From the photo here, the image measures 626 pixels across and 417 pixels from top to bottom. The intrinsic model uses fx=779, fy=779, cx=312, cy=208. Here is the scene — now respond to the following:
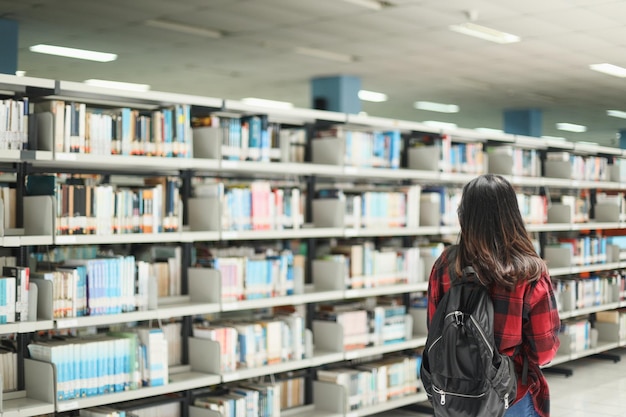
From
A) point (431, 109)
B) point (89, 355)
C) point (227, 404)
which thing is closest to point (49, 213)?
point (89, 355)

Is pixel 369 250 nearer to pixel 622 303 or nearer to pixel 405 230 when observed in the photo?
pixel 405 230

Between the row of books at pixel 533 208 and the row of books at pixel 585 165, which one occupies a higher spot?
the row of books at pixel 585 165

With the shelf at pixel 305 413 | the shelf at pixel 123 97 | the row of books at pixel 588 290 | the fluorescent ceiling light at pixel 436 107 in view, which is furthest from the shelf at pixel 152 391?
the fluorescent ceiling light at pixel 436 107

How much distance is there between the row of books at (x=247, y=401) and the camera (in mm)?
4789

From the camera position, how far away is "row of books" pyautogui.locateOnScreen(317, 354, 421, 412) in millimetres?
5562

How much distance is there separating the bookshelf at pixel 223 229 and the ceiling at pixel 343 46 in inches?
47.5

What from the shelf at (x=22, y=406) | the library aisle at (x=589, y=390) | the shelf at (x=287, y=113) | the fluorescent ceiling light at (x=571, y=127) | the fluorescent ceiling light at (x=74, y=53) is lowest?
the library aisle at (x=589, y=390)

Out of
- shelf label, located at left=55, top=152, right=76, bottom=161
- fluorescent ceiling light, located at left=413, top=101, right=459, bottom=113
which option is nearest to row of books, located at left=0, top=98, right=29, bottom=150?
shelf label, located at left=55, top=152, right=76, bottom=161

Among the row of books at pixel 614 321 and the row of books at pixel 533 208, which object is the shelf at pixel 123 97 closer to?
the row of books at pixel 533 208

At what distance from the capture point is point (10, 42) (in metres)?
7.50

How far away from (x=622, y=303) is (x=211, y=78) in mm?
6126

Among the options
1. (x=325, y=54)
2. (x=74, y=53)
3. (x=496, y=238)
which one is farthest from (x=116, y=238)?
(x=74, y=53)

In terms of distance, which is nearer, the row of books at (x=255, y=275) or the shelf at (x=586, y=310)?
the row of books at (x=255, y=275)

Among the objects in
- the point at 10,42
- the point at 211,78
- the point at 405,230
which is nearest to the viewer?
the point at 405,230
